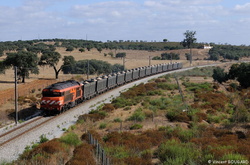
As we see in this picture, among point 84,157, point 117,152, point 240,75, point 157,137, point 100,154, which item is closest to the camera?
point 84,157

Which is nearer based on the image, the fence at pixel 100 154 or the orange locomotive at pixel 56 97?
the fence at pixel 100 154

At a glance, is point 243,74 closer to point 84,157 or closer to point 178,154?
point 178,154

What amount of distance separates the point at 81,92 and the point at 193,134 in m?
22.9

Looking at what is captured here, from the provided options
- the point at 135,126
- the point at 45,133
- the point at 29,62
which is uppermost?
the point at 29,62

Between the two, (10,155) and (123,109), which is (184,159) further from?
(123,109)

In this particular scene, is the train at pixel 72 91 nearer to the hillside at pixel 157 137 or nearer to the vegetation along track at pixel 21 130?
the vegetation along track at pixel 21 130

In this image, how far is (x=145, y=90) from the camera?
56188mm

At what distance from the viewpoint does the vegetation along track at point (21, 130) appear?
86.2 feet

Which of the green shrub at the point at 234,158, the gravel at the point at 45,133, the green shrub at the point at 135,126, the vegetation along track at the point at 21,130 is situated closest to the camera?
the green shrub at the point at 234,158

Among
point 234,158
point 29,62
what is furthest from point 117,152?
point 29,62

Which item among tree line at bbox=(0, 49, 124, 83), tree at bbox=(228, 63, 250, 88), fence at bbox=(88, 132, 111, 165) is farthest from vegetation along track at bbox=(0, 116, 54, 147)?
tree at bbox=(228, 63, 250, 88)

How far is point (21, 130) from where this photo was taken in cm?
2938

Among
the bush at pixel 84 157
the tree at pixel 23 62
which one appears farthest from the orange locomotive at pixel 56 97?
the tree at pixel 23 62

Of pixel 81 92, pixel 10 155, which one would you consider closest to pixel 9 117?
pixel 81 92
